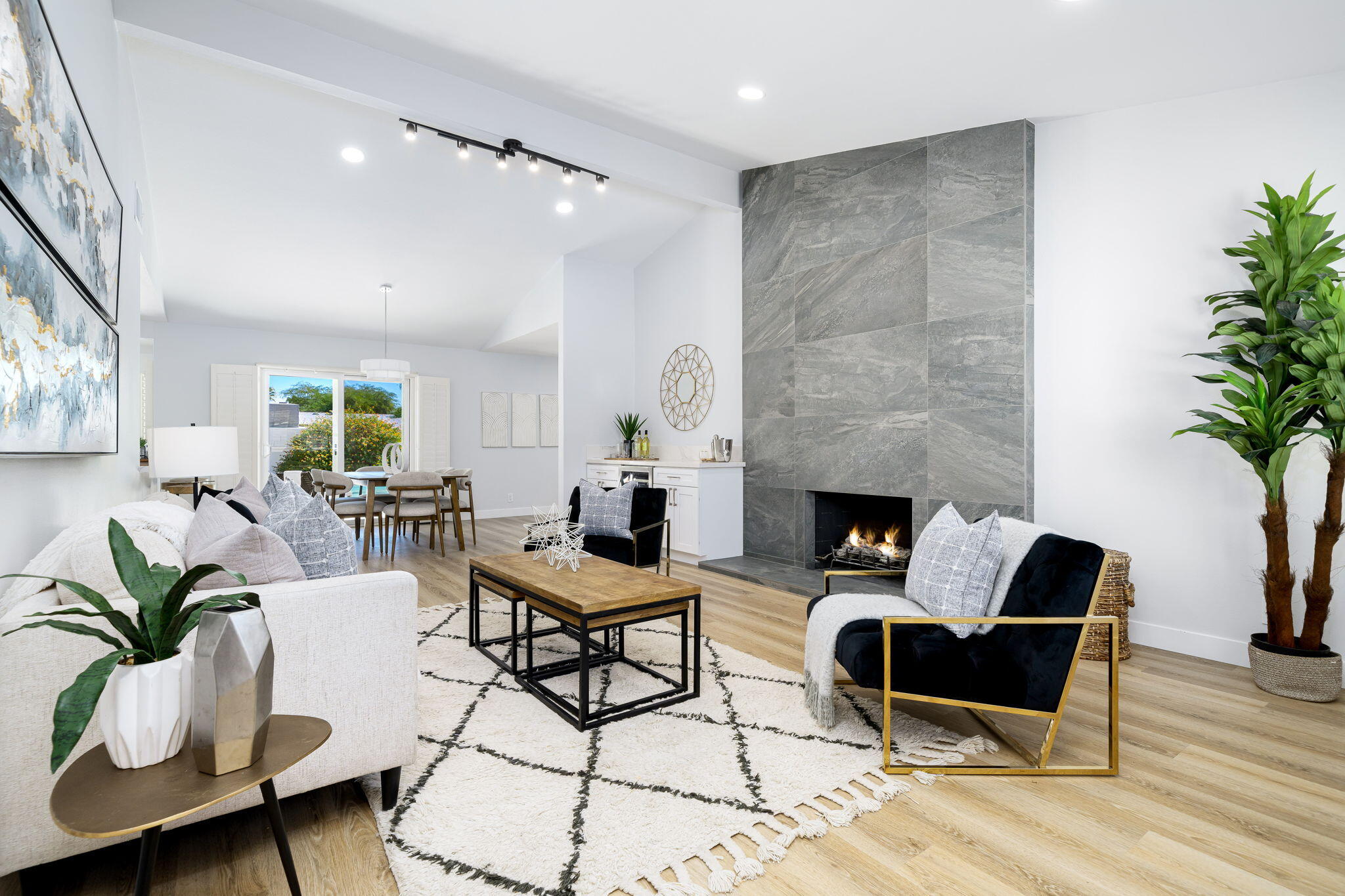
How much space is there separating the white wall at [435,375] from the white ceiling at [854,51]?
5.09 m

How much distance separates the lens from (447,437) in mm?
8875

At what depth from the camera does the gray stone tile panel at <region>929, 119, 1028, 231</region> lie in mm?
4020

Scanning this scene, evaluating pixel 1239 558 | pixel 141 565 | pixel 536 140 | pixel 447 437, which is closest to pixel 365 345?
pixel 447 437

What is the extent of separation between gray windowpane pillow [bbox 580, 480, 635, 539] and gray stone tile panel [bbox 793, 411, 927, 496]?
1.62 meters

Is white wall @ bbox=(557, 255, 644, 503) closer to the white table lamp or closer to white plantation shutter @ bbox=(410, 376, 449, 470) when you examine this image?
white plantation shutter @ bbox=(410, 376, 449, 470)

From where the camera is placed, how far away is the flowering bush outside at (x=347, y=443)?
828 cm

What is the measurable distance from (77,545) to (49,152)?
3.37ft

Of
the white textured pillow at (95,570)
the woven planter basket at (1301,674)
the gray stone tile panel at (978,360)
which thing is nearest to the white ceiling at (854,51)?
the gray stone tile panel at (978,360)

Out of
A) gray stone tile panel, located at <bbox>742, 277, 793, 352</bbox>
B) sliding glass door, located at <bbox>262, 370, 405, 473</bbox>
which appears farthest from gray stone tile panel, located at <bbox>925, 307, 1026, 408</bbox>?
sliding glass door, located at <bbox>262, 370, 405, 473</bbox>

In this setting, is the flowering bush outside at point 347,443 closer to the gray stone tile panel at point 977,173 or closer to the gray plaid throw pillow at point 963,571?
the gray stone tile panel at point 977,173

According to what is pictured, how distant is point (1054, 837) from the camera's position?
182 cm

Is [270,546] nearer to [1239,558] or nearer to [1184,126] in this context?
[1239,558]

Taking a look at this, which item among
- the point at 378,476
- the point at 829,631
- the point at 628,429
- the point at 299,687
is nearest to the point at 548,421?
the point at 628,429

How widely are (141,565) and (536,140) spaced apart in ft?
13.4
